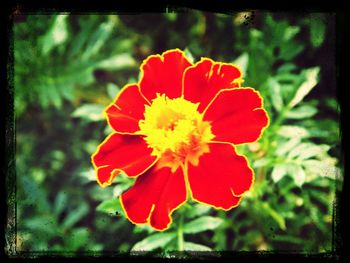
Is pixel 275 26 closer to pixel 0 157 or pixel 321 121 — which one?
pixel 321 121

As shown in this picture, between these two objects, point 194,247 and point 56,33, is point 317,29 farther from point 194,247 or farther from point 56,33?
point 56,33

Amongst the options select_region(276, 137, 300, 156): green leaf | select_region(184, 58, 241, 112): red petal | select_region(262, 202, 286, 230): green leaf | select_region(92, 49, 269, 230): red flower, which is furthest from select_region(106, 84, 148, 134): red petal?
select_region(262, 202, 286, 230): green leaf

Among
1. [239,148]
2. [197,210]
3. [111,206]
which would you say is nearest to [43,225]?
[111,206]

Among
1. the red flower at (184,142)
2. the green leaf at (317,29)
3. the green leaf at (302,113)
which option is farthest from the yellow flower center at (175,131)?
the green leaf at (317,29)

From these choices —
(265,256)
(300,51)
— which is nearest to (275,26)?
(300,51)

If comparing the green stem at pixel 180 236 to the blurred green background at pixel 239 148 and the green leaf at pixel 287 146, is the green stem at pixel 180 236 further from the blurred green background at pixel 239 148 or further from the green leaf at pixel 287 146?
the green leaf at pixel 287 146

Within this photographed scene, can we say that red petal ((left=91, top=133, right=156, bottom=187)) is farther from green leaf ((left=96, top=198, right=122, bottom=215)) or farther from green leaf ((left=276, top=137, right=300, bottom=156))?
green leaf ((left=276, top=137, right=300, bottom=156))
